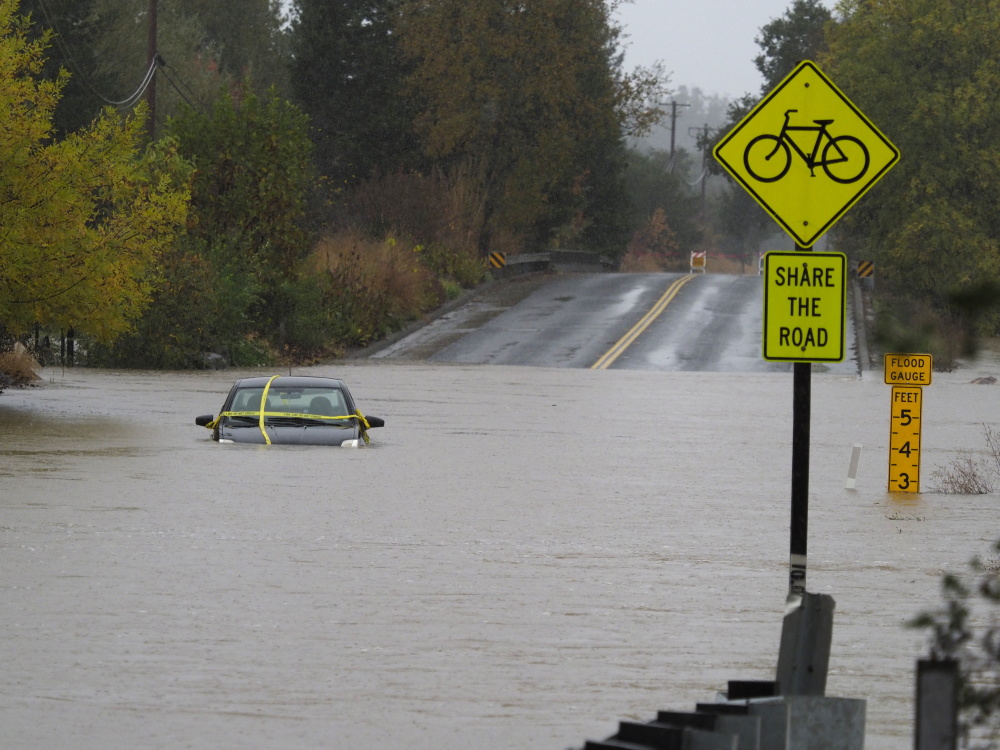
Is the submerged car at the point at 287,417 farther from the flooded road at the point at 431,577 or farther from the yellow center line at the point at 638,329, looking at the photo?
the yellow center line at the point at 638,329

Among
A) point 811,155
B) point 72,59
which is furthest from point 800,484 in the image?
point 72,59

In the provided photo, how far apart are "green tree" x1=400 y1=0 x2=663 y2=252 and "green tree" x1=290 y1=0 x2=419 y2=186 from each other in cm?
110

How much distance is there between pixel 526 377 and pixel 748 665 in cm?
2990

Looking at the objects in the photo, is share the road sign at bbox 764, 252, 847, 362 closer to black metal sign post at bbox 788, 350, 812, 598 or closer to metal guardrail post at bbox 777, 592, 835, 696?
black metal sign post at bbox 788, 350, 812, 598

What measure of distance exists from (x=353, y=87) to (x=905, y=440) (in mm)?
51773

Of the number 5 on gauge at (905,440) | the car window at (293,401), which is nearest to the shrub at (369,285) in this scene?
the car window at (293,401)

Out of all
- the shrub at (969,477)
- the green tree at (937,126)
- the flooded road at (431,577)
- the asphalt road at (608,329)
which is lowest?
the flooded road at (431,577)

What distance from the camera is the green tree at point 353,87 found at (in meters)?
67.9

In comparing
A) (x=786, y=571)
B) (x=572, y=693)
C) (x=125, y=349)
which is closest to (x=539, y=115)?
(x=125, y=349)

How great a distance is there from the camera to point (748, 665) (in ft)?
32.9

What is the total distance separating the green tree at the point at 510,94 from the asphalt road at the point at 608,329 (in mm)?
5826

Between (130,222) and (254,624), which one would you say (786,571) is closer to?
(254,624)

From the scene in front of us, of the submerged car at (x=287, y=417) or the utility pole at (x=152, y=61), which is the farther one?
the utility pole at (x=152, y=61)

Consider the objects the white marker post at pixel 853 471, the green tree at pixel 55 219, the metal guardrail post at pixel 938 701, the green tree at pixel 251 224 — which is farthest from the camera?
the green tree at pixel 251 224
